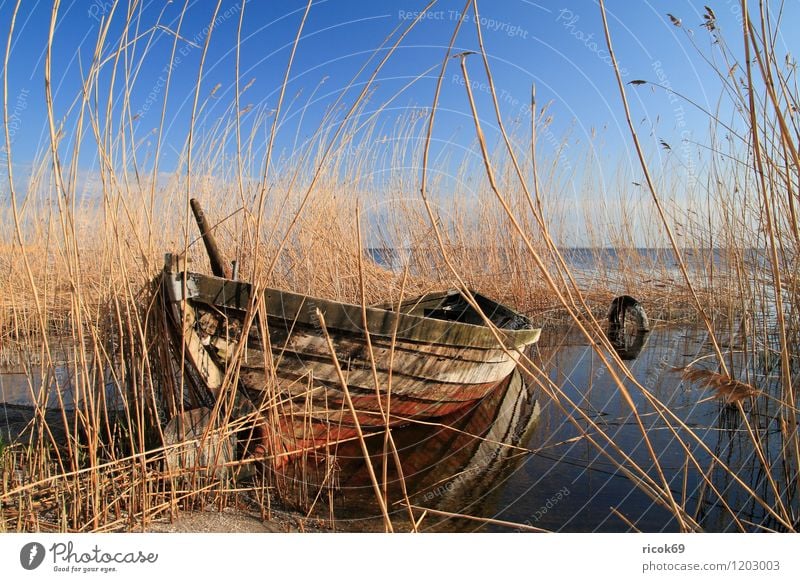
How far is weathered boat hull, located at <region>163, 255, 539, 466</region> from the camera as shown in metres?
2.10

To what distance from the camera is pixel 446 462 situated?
8.70 feet

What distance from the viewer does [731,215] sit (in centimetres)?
209

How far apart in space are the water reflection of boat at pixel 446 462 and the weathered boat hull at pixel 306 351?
0.71ft

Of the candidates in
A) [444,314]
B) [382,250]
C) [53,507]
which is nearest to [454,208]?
[382,250]
